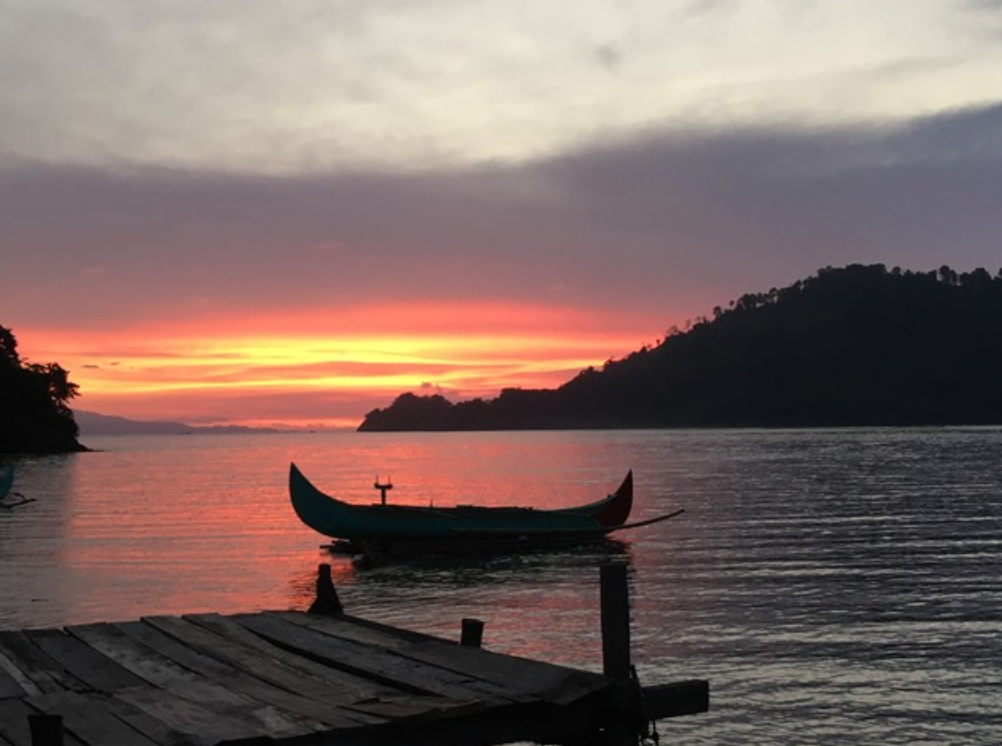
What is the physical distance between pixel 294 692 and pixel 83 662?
8.39 feet

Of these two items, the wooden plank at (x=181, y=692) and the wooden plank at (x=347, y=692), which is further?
the wooden plank at (x=347, y=692)

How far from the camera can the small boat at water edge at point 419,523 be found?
38312 millimetres

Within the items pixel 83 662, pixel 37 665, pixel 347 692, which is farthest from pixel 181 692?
pixel 37 665

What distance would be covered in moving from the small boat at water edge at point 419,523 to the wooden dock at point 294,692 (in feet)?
86.1

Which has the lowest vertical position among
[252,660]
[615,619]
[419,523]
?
[419,523]

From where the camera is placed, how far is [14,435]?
506 feet

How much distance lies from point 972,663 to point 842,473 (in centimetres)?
7776

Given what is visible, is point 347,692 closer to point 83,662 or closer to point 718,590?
point 83,662

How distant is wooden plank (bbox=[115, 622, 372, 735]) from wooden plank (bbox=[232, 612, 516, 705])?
881mm

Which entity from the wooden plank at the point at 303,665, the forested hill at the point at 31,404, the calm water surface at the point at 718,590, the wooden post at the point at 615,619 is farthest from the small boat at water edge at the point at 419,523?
the forested hill at the point at 31,404

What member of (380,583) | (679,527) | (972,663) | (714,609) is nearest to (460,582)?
(380,583)

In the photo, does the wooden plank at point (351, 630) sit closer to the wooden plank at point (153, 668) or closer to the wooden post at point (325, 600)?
the wooden post at point (325, 600)

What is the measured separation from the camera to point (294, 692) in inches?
376

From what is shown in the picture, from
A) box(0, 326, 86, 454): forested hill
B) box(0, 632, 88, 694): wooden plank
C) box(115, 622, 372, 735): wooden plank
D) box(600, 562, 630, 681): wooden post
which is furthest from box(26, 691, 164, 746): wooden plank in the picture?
box(0, 326, 86, 454): forested hill
